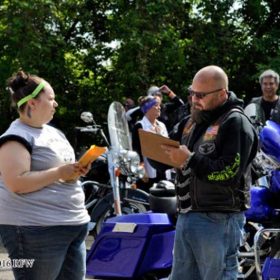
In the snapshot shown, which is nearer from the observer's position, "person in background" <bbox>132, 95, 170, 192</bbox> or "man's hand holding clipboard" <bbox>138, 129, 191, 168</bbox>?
"man's hand holding clipboard" <bbox>138, 129, 191, 168</bbox>

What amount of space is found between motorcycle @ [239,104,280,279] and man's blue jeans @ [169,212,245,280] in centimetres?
90

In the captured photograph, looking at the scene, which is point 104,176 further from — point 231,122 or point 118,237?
point 231,122

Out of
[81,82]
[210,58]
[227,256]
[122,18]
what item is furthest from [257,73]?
[227,256]

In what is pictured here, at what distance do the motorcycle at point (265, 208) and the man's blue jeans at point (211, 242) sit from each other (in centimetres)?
90

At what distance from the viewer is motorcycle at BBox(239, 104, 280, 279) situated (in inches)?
190

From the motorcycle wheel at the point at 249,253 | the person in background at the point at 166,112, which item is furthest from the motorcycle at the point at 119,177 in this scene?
→ the motorcycle wheel at the point at 249,253

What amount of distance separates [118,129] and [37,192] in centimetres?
379

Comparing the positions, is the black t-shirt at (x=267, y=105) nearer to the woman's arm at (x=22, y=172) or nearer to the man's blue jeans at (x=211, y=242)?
the man's blue jeans at (x=211, y=242)

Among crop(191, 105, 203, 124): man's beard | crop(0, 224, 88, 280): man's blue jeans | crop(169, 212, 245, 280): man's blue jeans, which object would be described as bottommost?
crop(169, 212, 245, 280): man's blue jeans

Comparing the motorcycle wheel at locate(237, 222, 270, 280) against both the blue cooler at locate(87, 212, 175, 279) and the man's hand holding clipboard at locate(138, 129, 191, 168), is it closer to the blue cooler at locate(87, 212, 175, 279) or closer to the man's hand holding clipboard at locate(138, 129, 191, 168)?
the blue cooler at locate(87, 212, 175, 279)

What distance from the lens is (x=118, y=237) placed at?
16.5 feet

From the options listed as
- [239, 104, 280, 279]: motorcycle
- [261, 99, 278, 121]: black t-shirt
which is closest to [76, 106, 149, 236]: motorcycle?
[261, 99, 278, 121]: black t-shirt

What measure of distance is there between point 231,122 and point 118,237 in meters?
1.65

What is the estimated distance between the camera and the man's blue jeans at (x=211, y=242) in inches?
149
